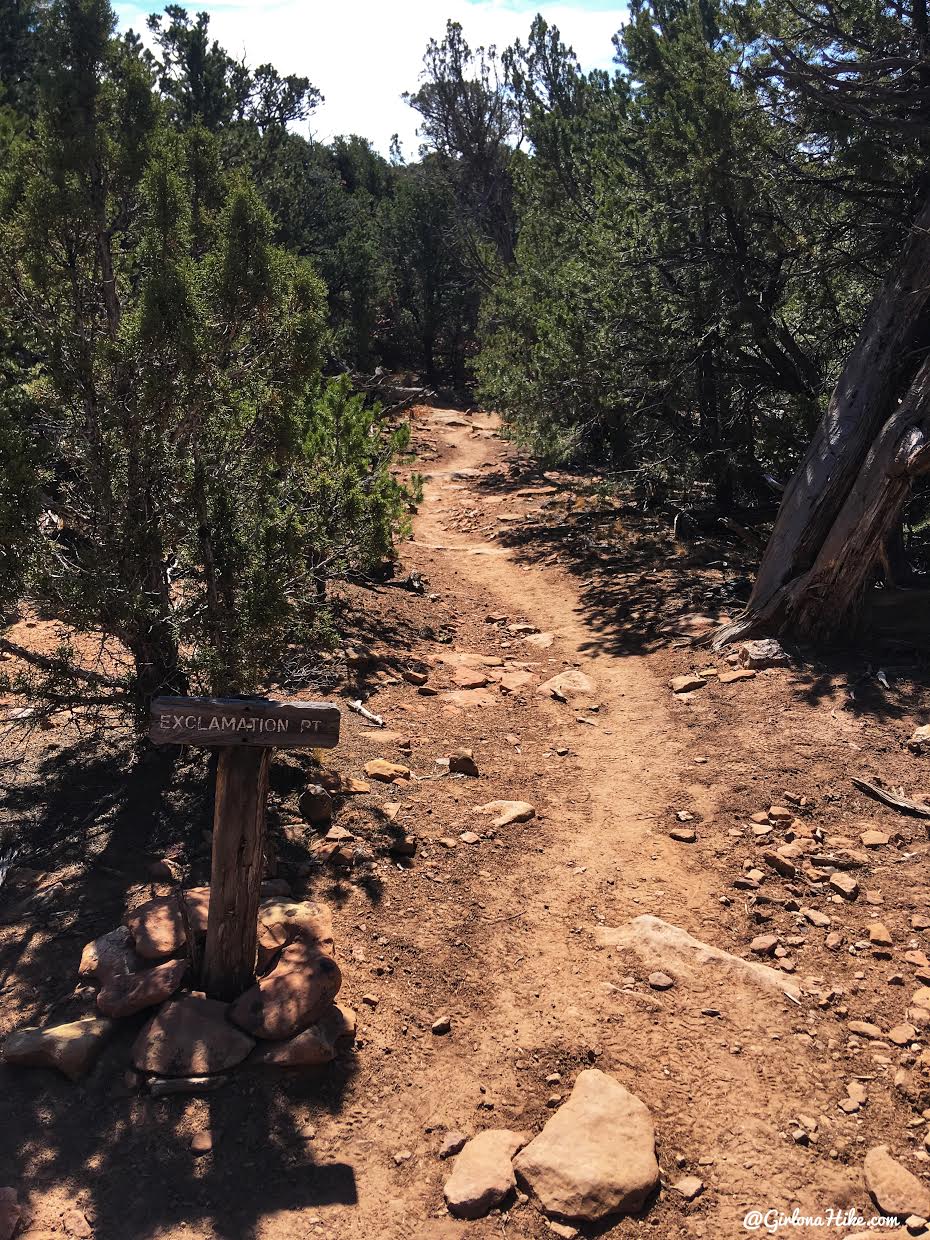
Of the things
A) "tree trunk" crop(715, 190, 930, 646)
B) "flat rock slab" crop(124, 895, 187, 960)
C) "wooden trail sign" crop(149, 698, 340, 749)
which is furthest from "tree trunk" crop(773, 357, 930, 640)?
"flat rock slab" crop(124, 895, 187, 960)

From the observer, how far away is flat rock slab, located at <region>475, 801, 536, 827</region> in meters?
6.23

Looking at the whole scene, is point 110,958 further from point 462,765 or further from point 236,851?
point 462,765

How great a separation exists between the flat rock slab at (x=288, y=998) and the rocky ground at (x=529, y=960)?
135 millimetres

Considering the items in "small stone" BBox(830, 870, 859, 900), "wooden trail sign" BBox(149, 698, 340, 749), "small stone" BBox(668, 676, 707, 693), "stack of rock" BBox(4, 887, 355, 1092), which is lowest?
"stack of rock" BBox(4, 887, 355, 1092)

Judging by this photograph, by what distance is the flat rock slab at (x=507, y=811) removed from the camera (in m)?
6.23

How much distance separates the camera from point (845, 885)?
5387mm

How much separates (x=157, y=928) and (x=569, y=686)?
468 cm

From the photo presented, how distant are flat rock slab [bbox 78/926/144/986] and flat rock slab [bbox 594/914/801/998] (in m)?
2.29

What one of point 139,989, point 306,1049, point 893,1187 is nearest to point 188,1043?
point 139,989

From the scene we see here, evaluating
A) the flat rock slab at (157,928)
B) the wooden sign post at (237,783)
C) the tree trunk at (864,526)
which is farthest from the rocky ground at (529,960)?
the tree trunk at (864,526)

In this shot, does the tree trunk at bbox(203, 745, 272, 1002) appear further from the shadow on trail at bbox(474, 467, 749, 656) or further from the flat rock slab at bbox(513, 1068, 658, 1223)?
the shadow on trail at bbox(474, 467, 749, 656)

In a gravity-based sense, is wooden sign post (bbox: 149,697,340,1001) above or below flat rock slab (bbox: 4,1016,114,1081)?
above

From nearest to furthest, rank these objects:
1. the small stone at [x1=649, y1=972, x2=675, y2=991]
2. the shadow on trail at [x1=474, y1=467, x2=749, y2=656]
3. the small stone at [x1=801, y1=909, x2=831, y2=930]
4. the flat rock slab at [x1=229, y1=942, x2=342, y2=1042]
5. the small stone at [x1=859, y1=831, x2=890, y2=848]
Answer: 1. the flat rock slab at [x1=229, y1=942, x2=342, y2=1042]
2. the small stone at [x1=649, y1=972, x2=675, y2=991]
3. the small stone at [x1=801, y1=909, x2=831, y2=930]
4. the small stone at [x1=859, y1=831, x2=890, y2=848]
5. the shadow on trail at [x1=474, y1=467, x2=749, y2=656]

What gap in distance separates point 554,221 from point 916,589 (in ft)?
36.5
